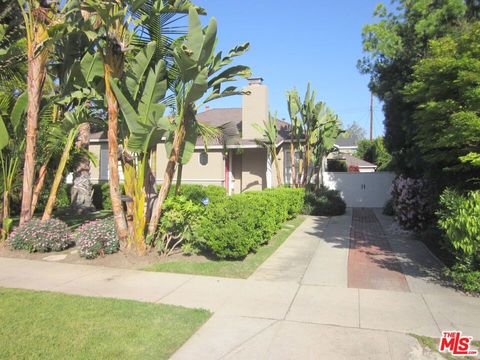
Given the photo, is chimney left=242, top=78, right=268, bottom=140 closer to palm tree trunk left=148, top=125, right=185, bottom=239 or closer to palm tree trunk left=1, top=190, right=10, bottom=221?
palm tree trunk left=148, top=125, right=185, bottom=239

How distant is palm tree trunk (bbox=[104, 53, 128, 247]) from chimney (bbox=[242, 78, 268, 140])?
39.1 feet

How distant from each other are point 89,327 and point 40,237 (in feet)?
16.3

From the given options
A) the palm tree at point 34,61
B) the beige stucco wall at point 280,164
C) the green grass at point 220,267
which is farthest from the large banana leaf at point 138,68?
the beige stucco wall at point 280,164

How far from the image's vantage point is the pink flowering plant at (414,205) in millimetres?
11859

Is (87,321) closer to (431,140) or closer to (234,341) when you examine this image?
(234,341)

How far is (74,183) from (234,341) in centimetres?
1280

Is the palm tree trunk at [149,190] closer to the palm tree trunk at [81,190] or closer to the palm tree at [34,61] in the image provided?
the palm tree at [34,61]

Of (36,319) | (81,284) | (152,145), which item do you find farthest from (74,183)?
(36,319)

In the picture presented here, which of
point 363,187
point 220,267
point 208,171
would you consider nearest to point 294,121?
point 208,171

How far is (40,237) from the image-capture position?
355 inches

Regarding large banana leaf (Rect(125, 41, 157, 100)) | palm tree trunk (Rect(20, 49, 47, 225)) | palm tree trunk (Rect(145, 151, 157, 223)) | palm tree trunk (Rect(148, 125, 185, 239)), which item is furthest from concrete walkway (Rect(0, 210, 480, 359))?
large banana leaf (Rect(125, 41, 157, 100))

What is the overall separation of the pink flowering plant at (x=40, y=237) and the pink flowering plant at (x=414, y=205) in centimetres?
929

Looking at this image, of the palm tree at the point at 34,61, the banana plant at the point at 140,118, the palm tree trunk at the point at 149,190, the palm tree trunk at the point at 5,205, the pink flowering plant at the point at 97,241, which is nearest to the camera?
the banana plant at the point at 140,118

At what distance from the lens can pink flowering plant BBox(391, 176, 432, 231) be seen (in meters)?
11.9
